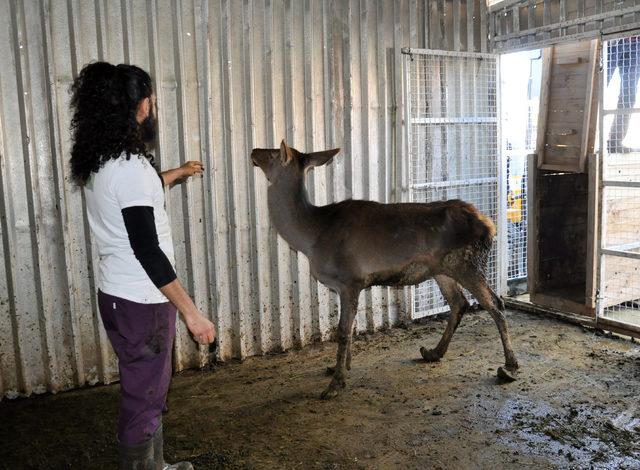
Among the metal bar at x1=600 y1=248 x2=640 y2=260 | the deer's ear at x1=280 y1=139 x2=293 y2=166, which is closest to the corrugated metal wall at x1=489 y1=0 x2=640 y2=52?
the metal bar at x1=600 y1=248 x2=640 y2=260

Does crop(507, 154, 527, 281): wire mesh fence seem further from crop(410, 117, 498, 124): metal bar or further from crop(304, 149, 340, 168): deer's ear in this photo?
crop(304, 149, 340, 168): deer's ear

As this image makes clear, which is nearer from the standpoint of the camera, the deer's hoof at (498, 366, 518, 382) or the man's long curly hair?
the man's long curly hair

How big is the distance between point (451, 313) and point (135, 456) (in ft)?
12.6

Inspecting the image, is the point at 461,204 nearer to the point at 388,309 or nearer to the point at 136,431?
the point at 388,309

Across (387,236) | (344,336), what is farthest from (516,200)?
(344,336)

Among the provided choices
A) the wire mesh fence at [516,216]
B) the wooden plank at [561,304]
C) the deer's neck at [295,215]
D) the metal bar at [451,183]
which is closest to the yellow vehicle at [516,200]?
the wire mesh fence at [516,216]

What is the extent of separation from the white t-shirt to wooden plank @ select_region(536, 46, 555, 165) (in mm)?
6082

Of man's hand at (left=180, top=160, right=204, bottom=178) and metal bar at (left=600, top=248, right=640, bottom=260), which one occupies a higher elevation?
man's hand at (left=180, top=160, right=204, bottom=178)

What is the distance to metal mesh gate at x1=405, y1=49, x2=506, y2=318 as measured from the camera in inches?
283

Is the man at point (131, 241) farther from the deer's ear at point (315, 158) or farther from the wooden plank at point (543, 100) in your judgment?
the wooden plank at point (543, 100)

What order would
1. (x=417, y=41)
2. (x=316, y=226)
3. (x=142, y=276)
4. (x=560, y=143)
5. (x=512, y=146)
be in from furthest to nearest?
1. (x=512, y=146)
2. (x=560, y=143)
3. (x=417, y=41)
4. (x=316, y=226)
5. (x=142, y=276)

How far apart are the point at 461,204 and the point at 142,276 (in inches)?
139

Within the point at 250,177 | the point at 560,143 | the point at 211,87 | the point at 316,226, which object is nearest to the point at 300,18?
the point at 211,87

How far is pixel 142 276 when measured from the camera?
3.10 metres
